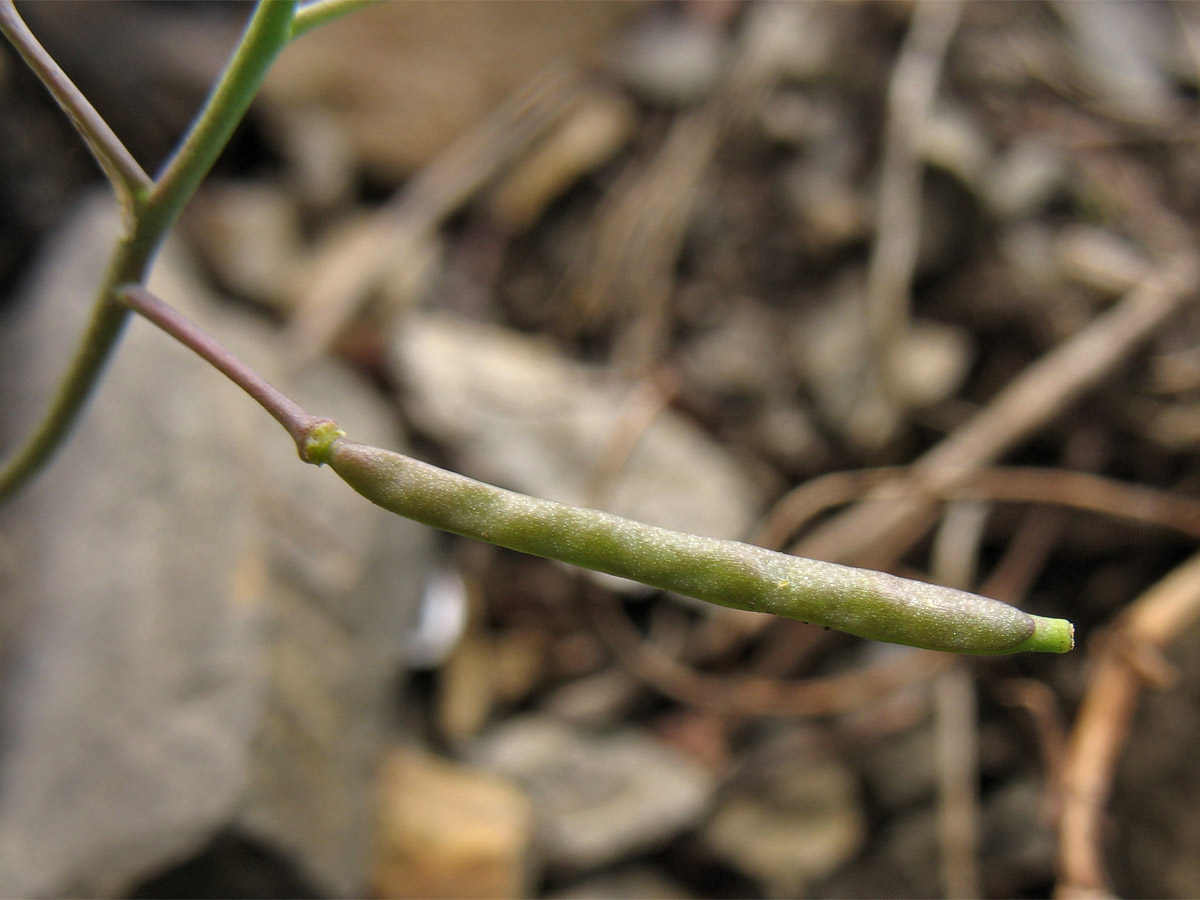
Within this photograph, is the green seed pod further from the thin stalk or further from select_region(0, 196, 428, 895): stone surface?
select_region(0, 196, 428, 895): stone surface

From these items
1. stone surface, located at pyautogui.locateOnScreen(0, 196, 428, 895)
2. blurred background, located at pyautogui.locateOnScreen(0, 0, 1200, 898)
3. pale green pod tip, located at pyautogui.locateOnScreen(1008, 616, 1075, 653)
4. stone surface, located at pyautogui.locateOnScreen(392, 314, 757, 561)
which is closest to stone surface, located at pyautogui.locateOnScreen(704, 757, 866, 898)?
blurred background, located at pyautogui.locateOnScreen(0, 0, 1200, 898)

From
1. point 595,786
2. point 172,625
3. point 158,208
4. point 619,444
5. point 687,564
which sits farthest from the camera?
point 619,444

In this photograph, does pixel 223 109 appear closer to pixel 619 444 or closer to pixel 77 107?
pixel 77 107

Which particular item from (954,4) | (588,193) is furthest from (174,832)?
(954,4)

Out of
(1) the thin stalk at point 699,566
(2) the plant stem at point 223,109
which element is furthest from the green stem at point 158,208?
(1) the thin stalk at point 699,566

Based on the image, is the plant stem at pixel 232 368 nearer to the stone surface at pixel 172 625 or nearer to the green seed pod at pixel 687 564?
the green seed pod at pixel 687 564

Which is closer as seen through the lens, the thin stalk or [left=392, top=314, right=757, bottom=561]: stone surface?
the thin stalk

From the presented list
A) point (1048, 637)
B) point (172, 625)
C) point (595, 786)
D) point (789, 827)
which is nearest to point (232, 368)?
point (1048, 637)
